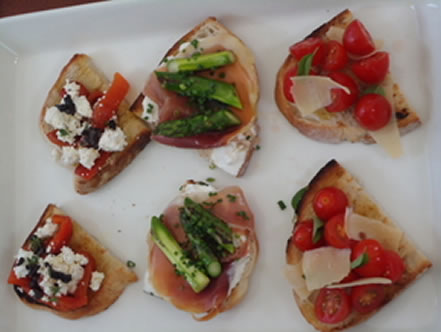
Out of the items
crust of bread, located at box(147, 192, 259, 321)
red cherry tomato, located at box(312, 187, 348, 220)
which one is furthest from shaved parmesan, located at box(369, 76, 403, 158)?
crust of bread, located at box(147, 192, 259, 321)

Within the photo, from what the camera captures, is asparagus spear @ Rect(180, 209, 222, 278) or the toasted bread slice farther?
the toasted bread slice

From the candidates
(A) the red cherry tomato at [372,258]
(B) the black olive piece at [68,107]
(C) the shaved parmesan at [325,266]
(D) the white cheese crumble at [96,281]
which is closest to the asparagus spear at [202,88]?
(B) the black olive piece at [68,107]

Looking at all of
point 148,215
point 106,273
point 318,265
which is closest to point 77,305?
point 106,273

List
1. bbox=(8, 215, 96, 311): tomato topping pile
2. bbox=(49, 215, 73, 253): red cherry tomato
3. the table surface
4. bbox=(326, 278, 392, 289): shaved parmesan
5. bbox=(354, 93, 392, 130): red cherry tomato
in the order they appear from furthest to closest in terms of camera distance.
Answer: the table surface < bbox=(49, 215, 73, 253): red cherry tomato < bbox=(8, 215, 96, 311): tomato topping pile < bbox=(354, 93, 392, 130): red cherry tomato < bbox=(326, 278, 392, 289): shaved parmesan

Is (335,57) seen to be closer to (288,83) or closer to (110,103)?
(288,83)

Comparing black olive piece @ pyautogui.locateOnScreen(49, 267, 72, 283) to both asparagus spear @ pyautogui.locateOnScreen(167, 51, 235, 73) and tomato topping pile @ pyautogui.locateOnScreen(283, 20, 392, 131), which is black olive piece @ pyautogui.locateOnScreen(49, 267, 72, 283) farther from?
tomato topping pile @ pyautogui.locateOnScreen(283, 20, 392, 131)

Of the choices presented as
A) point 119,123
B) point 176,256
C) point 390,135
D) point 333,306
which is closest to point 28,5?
point 119,123
